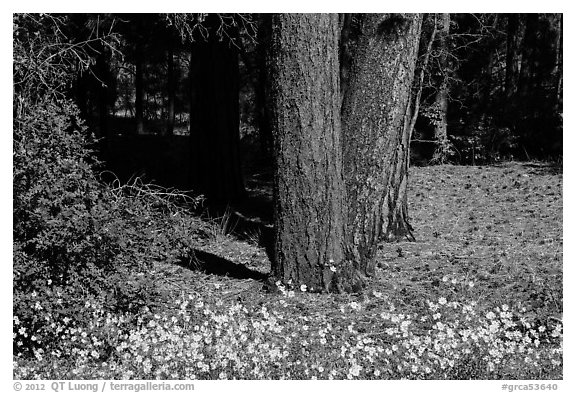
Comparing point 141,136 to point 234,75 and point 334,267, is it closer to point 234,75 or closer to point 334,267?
point 234,75

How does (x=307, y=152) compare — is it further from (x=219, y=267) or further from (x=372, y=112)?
(x=219, y=267)

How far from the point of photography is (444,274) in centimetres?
814

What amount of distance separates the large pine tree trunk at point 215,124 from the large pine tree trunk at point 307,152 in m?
5.21

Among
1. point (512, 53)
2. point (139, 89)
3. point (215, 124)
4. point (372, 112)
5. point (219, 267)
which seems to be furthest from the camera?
point (139, 89)

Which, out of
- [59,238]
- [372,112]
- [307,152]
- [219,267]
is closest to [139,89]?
[219,267]

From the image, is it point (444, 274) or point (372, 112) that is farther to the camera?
point (444, 274)

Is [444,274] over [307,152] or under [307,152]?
under

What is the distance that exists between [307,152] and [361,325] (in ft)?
5.31

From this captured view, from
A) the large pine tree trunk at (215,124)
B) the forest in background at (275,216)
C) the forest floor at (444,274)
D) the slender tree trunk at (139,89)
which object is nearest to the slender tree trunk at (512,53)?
the forest floor at (444,274)

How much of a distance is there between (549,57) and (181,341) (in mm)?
18346

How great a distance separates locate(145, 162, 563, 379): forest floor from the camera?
664cm

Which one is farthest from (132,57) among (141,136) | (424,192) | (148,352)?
(148,352)

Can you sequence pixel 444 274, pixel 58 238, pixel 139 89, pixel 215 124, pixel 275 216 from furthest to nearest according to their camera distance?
pixel 139 89 < pixel 215 124 < pixel 444 274 < pixel 275 216 < pixel 58 238

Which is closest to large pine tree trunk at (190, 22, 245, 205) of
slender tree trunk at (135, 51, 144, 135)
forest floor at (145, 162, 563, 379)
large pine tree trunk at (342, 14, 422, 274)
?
forest floor at (145, 162, 563, 379)
